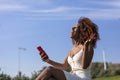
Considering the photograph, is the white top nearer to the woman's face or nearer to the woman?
the woman

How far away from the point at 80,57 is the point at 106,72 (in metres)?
31.4

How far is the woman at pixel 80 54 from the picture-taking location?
7852 millimetres

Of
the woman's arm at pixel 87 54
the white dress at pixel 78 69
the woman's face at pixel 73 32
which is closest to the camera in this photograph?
the woman's arm at pixel 87 54

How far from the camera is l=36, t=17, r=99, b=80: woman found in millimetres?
7852

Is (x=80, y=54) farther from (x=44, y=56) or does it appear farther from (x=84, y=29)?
(x=44, y=56)

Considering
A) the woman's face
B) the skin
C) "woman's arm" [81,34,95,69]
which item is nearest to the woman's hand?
the skin

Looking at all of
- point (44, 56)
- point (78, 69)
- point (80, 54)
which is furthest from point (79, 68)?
point (44, 56)

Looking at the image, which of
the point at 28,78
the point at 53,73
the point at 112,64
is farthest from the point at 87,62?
the point at 112,64

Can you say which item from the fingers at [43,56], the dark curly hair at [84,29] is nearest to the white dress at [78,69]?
the dark curly hair at [84,29]

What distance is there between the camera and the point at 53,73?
7.82 m

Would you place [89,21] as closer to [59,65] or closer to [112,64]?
[59,65]

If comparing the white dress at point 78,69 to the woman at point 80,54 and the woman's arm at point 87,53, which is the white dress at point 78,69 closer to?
the woman at point 80,54

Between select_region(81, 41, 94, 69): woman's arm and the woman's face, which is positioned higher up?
the woman's face

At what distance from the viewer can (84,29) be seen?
334 inches
